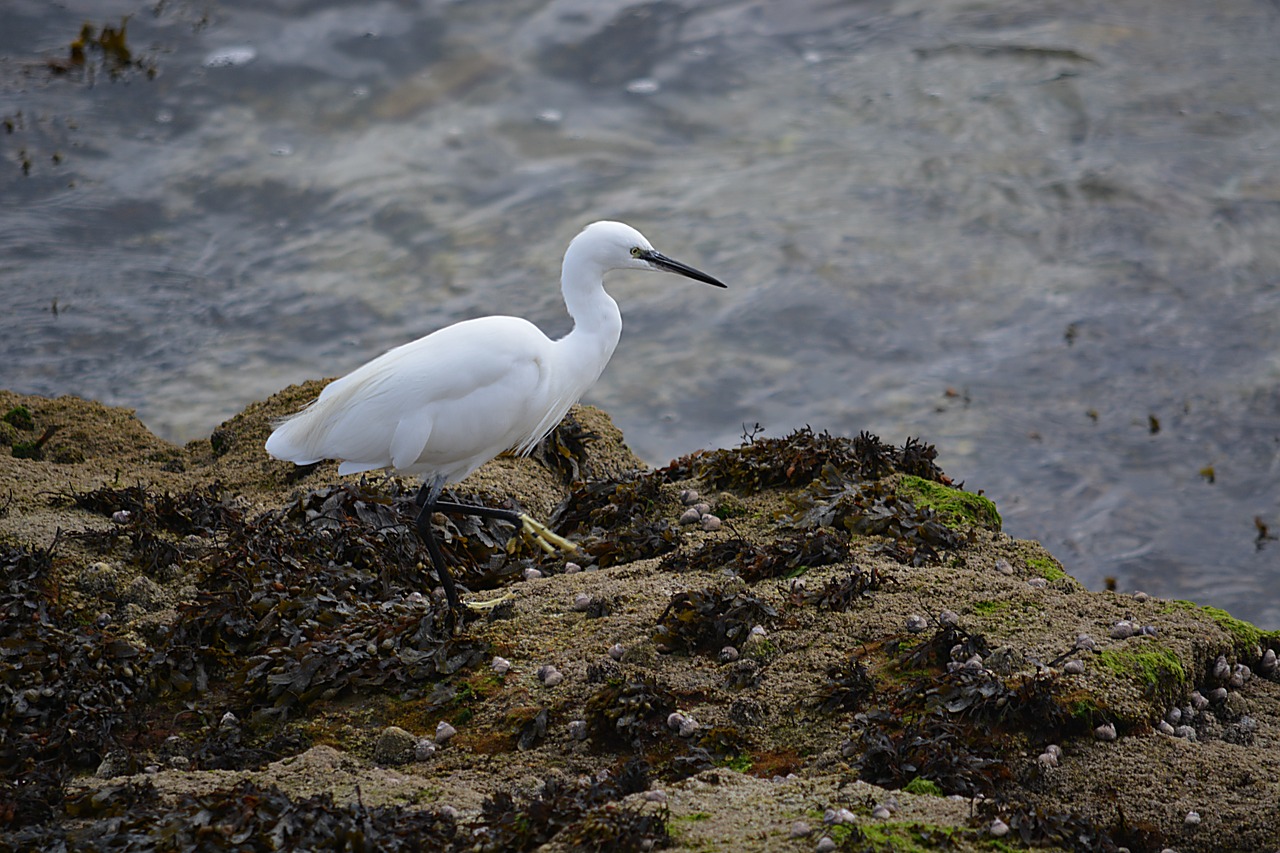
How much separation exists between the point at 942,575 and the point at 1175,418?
5962 millimetres

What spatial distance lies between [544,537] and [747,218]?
7225mm

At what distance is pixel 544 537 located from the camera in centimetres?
584

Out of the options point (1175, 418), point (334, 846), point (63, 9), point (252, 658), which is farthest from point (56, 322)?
point (1175, 418)

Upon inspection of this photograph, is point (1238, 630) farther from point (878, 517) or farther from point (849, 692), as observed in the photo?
point (849, 692)

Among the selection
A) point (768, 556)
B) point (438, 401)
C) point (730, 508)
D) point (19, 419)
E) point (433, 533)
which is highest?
point (438, 401)

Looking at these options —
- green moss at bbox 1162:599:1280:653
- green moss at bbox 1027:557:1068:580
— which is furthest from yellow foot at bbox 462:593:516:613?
green moss at bbox 1162:599:1280:653

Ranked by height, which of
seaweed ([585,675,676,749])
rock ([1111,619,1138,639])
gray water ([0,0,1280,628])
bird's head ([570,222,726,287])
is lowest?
gray water ([0,0,1280,628])

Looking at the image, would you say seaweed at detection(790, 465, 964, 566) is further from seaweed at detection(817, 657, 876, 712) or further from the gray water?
the gray water

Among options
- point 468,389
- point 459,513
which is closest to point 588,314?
point 468,389

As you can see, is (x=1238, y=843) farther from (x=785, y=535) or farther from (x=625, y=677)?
(x=785, y=535)

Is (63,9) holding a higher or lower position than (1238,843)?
higher

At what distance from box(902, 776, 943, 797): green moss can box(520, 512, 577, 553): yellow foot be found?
2504mm

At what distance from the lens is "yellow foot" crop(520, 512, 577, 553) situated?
227 inches

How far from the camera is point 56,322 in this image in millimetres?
10758
